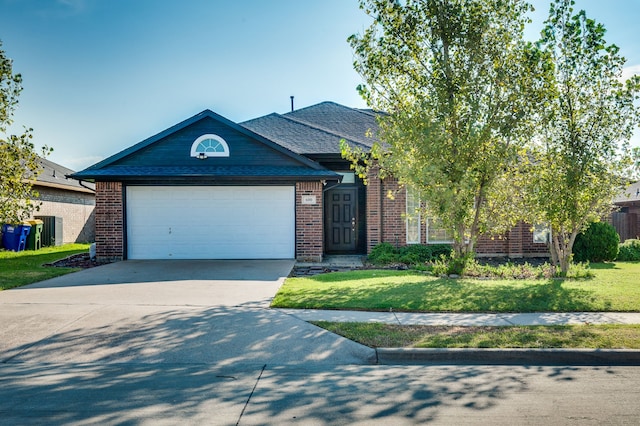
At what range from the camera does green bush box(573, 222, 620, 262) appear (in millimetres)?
13531

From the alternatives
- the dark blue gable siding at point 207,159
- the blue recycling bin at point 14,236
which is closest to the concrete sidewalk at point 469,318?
the dark blue gable siding at point 207,159

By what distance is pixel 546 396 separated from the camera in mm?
4215

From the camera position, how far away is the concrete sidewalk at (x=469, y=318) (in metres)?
6.61

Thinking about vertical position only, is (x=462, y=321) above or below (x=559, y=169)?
below

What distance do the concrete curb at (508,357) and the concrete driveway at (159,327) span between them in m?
0.39

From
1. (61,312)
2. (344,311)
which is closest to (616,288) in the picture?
(344,311)

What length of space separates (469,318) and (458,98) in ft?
15.9

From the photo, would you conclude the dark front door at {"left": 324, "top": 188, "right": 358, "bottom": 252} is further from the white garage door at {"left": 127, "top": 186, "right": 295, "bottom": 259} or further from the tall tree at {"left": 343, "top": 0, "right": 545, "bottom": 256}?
the tall tree at {"left": 343, "top": 0, "right": 545, "bottom": 256}

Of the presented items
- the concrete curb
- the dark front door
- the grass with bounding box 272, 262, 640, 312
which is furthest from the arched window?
the concrete curb

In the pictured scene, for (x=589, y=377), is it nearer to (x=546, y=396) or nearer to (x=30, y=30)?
(x=546, y=396)

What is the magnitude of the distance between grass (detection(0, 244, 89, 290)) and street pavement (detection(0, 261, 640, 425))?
279 centimetres

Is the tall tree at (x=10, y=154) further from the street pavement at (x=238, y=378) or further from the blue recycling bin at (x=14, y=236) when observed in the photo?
the blue recycling bin at (x=14, y=236)

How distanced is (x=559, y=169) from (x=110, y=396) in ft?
30.2

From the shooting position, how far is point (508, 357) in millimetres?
5273
